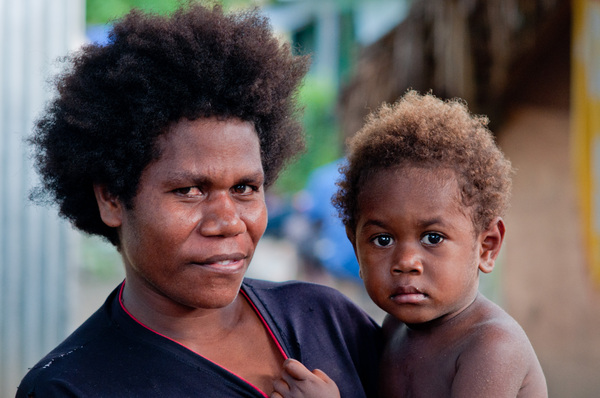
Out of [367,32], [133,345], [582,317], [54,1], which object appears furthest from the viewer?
[367,32]

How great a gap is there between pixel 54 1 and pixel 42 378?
11.0ft

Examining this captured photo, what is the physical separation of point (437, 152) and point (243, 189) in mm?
625

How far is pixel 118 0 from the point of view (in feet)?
43.7

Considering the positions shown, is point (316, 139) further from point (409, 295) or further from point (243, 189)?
point (243, 189)

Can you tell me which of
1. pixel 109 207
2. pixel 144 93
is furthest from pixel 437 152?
pixel 109 207

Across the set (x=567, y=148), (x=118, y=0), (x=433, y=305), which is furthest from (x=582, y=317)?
(x=118, y=0)

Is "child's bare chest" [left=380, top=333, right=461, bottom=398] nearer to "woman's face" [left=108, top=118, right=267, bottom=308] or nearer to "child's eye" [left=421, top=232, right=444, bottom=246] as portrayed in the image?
"child's eye" [left=421, top=232, right=444, bottom=246]

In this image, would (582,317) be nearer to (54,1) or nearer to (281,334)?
(281,334)

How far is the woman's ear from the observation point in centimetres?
210

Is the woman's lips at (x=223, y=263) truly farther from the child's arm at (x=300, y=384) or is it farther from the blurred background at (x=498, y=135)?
the blurred background at (x=498, y=135)

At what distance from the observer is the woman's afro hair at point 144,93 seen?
6.59 feet

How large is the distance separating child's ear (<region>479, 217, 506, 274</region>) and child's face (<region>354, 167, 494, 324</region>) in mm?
77

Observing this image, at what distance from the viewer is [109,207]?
83.4 inches

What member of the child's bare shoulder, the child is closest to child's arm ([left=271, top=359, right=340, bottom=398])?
the child
